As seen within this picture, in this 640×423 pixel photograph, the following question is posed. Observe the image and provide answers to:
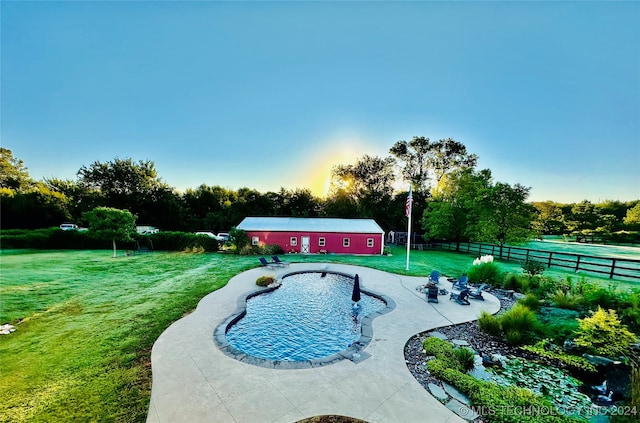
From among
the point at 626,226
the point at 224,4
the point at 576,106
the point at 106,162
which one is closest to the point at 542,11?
the point at 576,106

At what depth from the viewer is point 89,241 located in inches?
919

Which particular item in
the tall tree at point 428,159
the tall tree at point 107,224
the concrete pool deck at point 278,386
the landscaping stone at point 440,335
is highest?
the tall tree at point 428,159

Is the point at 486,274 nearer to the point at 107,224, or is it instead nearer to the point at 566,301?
the point at 566,301

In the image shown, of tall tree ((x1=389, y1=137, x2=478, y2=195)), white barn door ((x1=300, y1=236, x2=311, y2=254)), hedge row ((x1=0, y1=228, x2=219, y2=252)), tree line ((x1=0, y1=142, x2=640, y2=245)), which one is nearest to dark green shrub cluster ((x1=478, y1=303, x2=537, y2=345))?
white barn door ((x1=300, y1=236, x2=311, y2=254))

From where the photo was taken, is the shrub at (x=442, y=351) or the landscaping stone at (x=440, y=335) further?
the landscaping stone at (x=440, y=335)

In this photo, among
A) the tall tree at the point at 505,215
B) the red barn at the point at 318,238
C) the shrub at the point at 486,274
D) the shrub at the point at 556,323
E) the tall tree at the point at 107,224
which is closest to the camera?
the shrub at the point at 556,323

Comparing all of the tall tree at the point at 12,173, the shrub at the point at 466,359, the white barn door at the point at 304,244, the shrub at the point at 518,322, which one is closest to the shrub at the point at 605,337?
the shrub at the point at 518,322

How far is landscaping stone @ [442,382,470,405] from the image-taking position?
432 centimetres

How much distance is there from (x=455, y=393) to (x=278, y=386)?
11.0ft

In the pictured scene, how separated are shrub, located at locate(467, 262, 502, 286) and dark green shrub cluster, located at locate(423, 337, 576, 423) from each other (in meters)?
8.60

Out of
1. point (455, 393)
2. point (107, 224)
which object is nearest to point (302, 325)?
point (455, 393)

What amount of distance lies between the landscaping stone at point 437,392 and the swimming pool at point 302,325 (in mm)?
1675

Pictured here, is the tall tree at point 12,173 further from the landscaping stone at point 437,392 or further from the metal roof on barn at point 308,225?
the landscaping stone at point 437,392

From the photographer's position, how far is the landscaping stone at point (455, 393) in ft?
14.2
